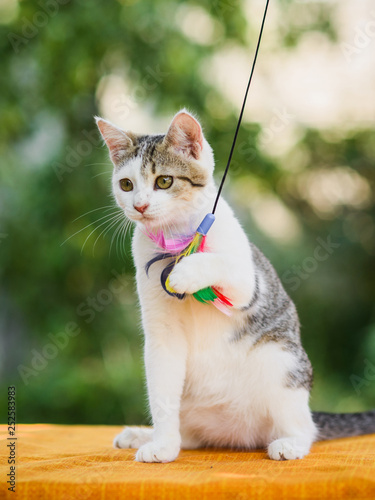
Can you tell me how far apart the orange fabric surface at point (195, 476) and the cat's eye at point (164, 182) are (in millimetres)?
928

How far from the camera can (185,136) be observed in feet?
6.11

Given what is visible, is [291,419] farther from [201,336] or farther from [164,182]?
[164,182]

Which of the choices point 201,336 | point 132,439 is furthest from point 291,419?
point 132,439

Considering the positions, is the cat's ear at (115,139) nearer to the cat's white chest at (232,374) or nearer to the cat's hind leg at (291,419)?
the cat's white chest at (232,374)

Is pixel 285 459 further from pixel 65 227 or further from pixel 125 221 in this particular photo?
pixel 65 227

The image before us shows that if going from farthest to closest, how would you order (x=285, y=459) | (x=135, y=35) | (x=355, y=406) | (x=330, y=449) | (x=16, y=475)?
(x=135, y=35)
(x=355, y=406)
(x=330, y=449)
(x=285, y=459)
(x=16, y=475)

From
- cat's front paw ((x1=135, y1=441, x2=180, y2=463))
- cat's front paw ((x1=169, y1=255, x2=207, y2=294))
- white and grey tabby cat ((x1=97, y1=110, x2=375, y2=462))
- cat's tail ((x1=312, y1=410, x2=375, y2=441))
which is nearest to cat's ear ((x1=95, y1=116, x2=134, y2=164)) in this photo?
white and grey tabby cat ((x1=97, y1=110, x2=375, y2=462))

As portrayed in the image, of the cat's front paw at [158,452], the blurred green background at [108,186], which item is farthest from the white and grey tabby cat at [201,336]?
the blurred green background at [108,186]

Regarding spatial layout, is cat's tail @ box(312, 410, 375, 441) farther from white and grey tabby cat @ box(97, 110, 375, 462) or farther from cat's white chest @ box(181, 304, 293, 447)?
cat's white chest @ box(181, 304, 293, 447)

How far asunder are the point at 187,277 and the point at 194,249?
0.55ft

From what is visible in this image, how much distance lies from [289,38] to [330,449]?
11.9 ft

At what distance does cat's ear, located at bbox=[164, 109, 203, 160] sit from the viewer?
1808 millimetres

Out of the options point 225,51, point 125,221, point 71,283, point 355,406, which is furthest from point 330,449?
point 225,51

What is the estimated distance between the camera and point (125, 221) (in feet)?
6.62
